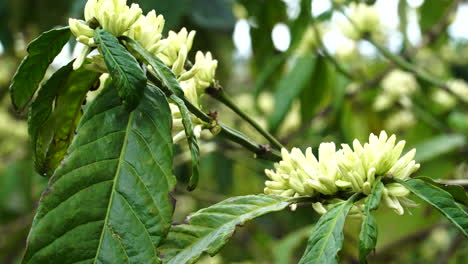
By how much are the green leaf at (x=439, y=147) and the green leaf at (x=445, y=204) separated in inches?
42.6

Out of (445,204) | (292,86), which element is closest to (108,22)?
(445,204)

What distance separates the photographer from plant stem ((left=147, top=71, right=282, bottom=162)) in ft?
2.20

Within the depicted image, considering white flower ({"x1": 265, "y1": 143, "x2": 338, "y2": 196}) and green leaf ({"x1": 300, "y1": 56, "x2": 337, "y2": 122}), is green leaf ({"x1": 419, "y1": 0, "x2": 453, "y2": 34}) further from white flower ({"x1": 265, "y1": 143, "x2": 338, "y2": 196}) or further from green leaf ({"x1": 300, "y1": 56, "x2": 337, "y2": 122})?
white flower ({"x1": 265, "y1": 143, "x2": 338, "y2": 196})

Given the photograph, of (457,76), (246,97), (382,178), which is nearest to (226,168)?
(246,97)

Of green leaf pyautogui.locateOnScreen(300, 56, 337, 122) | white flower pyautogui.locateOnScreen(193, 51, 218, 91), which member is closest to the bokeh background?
green leaf pyautogui.locateOnScreen(300, 56, 337, 122)

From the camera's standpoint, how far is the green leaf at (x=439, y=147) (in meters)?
1.67

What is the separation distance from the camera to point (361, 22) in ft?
5.64

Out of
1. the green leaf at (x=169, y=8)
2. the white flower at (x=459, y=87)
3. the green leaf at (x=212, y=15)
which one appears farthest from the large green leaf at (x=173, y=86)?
the white flower at (x=459, y=87)

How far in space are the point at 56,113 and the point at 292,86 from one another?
2.80 feet

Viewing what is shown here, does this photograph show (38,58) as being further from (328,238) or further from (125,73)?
(328,238)

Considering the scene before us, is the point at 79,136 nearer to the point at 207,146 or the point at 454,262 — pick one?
the point at 207,146

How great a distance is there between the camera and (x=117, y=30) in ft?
2.12

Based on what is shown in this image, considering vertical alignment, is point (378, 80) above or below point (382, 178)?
above

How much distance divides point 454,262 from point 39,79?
2022 millimetres
